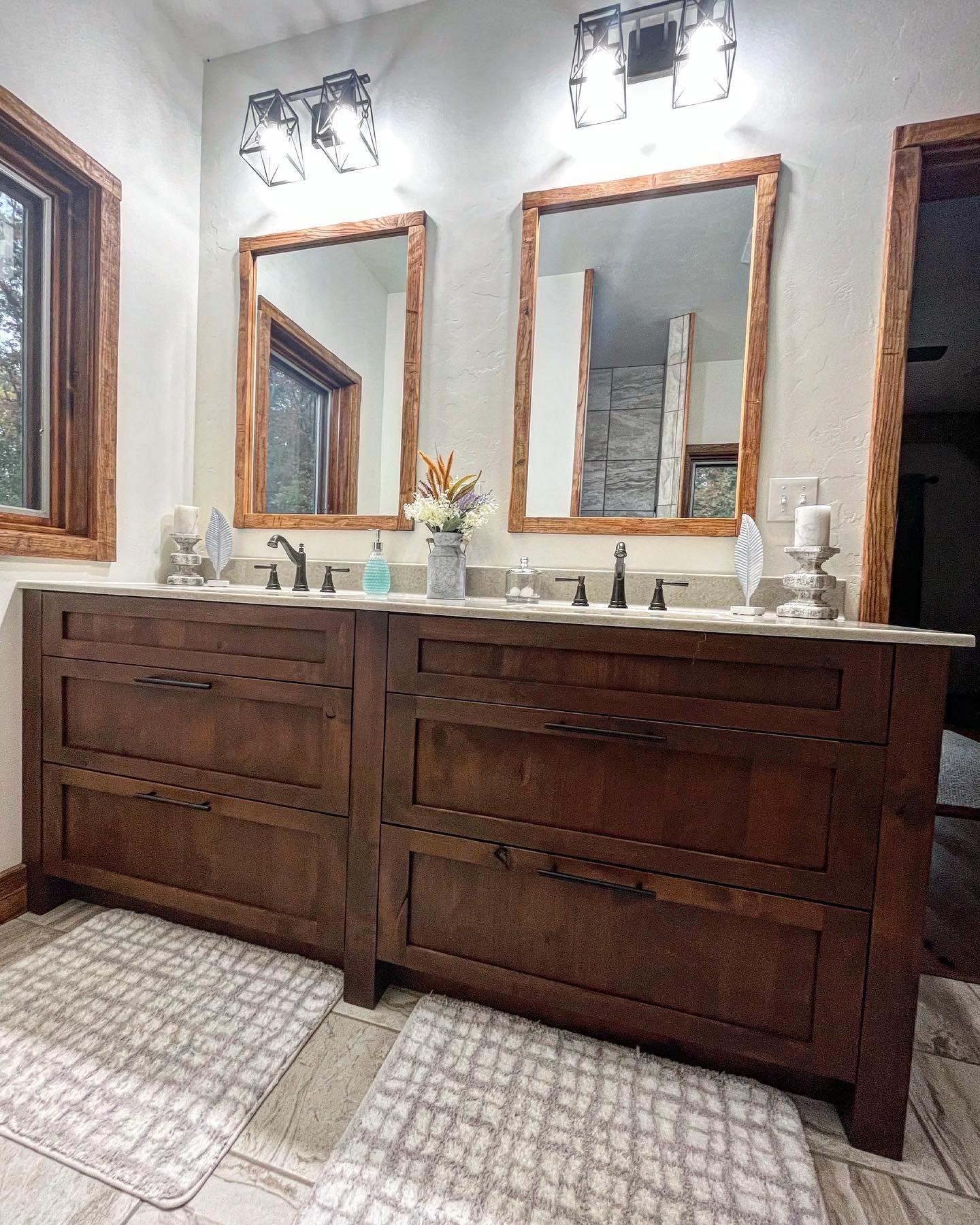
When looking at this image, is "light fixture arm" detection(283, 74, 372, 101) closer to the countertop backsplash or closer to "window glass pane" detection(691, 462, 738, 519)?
the countertop backsplash

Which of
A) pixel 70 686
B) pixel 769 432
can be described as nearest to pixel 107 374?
pixel 70 686

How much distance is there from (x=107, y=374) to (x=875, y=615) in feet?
6.95

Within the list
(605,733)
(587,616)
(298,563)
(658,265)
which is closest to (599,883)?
(605,733)

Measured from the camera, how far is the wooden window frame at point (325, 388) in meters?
1.76

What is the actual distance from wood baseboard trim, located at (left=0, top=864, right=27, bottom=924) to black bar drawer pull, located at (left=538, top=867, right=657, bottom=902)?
1.35 meters

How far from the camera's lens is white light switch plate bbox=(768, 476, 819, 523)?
1.41 metres

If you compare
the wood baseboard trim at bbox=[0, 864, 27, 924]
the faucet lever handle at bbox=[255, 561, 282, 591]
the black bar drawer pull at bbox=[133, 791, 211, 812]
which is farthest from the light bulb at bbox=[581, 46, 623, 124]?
the wood baseboard trim at bbox=[0, 864, 27, 924]

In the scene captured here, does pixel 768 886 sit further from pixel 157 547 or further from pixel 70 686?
pixel 157 547

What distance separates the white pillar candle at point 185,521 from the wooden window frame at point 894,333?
184 cm

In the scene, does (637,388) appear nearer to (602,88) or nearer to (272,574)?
(602,88)

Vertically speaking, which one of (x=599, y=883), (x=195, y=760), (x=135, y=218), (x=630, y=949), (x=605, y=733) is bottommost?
(x=630, y=949)

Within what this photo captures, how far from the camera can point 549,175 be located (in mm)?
1556

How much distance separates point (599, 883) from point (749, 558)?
81 centimetres

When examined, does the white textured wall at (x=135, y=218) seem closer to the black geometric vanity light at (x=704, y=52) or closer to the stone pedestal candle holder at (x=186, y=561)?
the stone pedestal candle holder at (x=186, y=561)
